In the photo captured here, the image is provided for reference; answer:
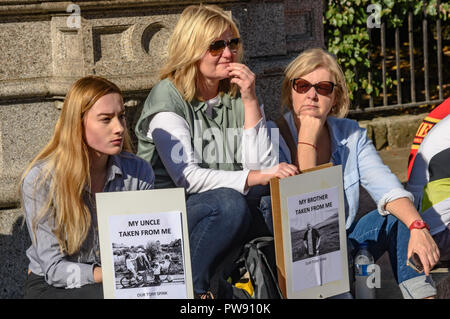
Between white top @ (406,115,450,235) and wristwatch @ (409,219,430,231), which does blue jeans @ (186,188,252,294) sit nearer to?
wristwatch @ (409,219,430,231)

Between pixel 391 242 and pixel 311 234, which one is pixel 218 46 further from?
pixel 391 242

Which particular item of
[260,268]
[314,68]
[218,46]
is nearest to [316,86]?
[314,68]

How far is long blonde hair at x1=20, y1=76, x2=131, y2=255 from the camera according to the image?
3.07m

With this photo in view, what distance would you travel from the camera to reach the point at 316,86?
3.74 m

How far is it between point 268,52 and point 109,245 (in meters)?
2.20

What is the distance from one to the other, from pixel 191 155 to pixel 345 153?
79 cm

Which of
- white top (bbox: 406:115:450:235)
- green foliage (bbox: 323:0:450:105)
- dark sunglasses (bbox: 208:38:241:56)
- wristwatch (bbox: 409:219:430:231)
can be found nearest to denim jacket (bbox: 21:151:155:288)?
dark sunglasses (bbox: 208:38:241:56)

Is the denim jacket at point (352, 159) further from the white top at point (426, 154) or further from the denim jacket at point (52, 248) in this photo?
the denim jacket at point (52, 248)

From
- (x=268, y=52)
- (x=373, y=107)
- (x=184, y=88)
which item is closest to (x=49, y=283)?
(x=184, y=88)

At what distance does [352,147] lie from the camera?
3828 millimetres

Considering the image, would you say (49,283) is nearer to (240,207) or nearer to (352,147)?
(240,207)

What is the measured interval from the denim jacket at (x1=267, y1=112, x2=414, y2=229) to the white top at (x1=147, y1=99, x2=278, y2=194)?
16 centimetres

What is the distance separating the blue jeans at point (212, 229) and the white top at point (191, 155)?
0.46 feet

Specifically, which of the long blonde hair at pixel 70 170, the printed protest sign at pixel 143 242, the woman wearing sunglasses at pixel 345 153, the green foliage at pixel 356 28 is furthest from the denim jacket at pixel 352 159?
the green foliage at pixel 356 28
